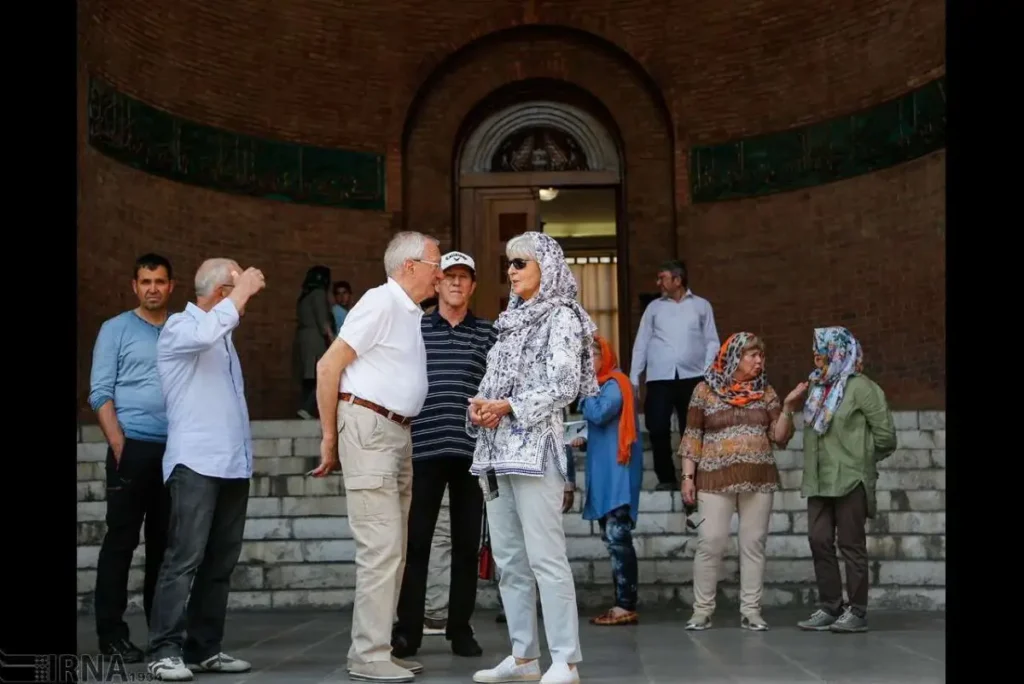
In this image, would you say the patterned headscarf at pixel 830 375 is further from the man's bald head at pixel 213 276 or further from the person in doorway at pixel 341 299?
the person in doorway at pixel 341 299

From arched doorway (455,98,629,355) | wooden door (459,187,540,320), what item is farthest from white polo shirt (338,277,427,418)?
wooden door (459,187,540,320)

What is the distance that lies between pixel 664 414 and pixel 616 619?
2696mm

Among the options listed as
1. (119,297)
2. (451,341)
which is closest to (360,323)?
(451,341)

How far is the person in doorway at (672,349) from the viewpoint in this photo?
33.2 ft

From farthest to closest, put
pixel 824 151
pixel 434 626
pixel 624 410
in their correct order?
pixel 824 151 < pixel 624 410 < pixel 434 626

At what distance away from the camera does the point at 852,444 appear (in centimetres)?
734

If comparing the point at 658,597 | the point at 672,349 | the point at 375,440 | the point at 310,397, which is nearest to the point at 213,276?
the point at 375,440

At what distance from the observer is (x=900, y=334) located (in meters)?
13.5

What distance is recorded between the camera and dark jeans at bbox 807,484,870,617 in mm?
7305

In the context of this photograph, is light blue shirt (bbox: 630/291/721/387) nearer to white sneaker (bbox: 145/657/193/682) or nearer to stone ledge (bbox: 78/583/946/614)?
stone ledge (bbox: 78/583/946/614)

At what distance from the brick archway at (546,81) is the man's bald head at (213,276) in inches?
359

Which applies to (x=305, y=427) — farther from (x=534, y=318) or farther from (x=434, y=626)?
(x=534, y=318)

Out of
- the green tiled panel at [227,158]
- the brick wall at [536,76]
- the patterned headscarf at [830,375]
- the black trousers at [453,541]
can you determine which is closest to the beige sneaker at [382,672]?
the black trousers at [453,541]

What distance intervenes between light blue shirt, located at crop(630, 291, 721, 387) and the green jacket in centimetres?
272
